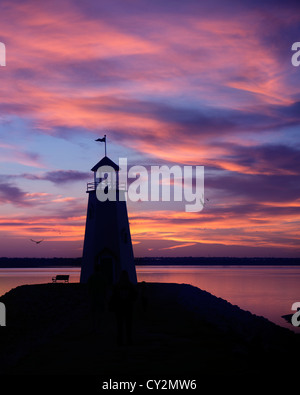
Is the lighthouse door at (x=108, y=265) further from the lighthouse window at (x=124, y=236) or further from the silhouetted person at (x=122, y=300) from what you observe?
the silhouetted person at (x=122, y=300)

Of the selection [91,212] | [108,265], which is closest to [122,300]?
[108,265]

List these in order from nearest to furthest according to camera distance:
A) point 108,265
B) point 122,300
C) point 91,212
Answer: point 122,300, point 108,265, point 91,212

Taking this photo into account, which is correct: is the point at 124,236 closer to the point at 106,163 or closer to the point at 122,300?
the point at 106,163

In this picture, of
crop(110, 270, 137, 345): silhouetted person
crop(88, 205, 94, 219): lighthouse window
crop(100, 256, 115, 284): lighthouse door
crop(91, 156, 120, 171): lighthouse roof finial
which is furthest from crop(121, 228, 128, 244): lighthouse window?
crop(110, 270, 137, 345): silhouetted person

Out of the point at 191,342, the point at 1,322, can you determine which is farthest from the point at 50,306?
the point at 191,342

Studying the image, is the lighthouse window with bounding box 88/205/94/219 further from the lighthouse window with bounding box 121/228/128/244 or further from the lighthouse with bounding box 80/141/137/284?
the lighthouse window with bounding box 121/228/128/244

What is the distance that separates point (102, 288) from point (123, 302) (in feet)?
16.8

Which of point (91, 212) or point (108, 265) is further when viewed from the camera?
point (91, 212)

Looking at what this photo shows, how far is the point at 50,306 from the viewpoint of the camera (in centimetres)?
3119

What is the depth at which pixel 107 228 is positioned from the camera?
36969 mm

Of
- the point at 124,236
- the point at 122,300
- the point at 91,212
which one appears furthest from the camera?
the point at 91,212

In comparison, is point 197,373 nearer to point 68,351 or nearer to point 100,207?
point 68,351

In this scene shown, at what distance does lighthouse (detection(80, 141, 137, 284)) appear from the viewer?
36.8 meters

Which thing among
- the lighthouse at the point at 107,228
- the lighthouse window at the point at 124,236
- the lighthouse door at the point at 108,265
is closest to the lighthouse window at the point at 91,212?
the lighthouse at the point at 107,228
